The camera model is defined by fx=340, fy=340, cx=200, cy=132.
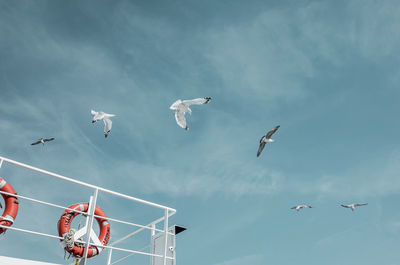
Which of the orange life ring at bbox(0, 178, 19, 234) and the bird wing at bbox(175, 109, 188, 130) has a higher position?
the bird wing at bbox(175, 109, 188, 130)

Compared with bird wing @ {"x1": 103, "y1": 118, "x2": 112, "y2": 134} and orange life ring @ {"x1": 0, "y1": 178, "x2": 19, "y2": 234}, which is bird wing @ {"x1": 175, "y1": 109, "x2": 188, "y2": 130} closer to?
bird wing @ {"x1": 103, "y1": 118, "x2": 112, "y2": 134}

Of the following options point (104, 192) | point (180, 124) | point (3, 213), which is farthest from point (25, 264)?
point (180, 124)

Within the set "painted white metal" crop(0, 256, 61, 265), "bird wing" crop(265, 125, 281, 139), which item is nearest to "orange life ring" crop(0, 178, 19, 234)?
"painted white metal" crop(0, 256, 61, 265)

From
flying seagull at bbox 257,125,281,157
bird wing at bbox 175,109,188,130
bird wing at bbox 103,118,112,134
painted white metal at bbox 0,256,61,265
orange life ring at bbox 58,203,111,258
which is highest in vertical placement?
Result: bird wing at bbox 103,118,112,134

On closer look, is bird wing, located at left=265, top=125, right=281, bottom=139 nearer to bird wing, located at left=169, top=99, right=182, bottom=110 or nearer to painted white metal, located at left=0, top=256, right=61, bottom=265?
bird wing, located at left=169, top=99, right=182, bottom=110

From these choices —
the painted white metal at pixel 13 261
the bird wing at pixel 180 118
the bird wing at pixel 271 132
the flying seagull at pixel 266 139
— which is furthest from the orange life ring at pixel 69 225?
the bird wing at pixel 271 132

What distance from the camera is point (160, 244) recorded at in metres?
7.05

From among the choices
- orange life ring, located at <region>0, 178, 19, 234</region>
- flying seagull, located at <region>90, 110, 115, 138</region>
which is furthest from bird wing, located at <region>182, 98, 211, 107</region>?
orange life ring, located at <region>0, 178, 19, 234</region>

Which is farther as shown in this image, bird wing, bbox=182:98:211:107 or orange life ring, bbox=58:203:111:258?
bird wing, bbox=182:98:211:107

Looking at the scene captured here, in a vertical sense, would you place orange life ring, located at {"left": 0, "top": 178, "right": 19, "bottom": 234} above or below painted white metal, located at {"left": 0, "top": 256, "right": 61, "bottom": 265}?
above

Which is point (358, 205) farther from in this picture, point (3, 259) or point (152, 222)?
point (3, 259)

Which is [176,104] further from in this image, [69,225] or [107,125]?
[69,225]

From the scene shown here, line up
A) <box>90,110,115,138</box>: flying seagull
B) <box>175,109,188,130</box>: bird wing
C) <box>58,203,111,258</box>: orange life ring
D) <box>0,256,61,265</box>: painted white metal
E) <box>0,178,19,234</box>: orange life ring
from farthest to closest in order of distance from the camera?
1. <box>90,110,115,138</box>: flying seagull
2. <box>175,109,188,130</box>: bird wing
3. <box>58,203,111,258</box>: orange life ring
4. <box>0,178,19,234</box>: orange life ring
5. <box>0,256,61,265</box>: painted white metal

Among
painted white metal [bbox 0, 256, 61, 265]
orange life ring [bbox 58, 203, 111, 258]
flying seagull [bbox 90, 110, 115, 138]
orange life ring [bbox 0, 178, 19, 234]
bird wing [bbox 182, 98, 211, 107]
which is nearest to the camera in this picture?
painted white metal [bbox 0, 256, 61, 265]
